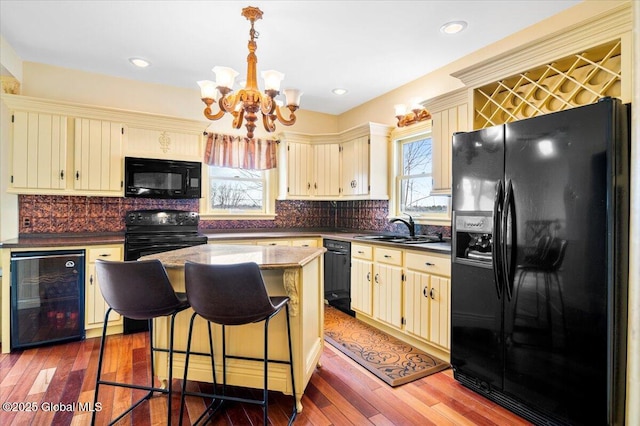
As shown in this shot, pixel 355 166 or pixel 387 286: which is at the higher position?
pixel 355 166

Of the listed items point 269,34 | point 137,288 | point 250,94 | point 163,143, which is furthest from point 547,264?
point 163,143

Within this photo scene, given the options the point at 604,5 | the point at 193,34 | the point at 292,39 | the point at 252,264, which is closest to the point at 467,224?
the point at 252,264

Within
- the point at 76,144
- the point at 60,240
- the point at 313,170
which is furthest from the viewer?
the point at 313,170

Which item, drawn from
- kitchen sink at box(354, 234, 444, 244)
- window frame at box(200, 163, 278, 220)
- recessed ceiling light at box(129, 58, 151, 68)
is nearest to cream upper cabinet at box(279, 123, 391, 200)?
window frame at box(200, 163, 278, 220)

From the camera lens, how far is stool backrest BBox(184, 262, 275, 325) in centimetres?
164

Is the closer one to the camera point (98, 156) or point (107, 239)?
point (107, 239)

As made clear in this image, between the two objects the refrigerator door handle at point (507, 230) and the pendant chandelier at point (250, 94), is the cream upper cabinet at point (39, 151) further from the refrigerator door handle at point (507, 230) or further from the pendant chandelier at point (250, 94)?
the refrigerator door handle at point (507, 230)

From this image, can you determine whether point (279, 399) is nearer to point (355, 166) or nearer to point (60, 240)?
point (60, 240)

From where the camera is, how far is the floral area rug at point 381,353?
8.20ft

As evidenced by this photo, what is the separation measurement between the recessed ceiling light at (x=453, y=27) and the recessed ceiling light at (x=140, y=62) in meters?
2.82

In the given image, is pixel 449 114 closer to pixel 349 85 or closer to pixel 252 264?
pixel 349 85

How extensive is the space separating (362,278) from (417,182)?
130 centimetres

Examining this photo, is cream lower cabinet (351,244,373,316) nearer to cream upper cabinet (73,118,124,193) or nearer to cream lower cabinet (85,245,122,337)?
cream lower cabinet (85,245,122,337)

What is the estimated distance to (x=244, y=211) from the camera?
455cm
